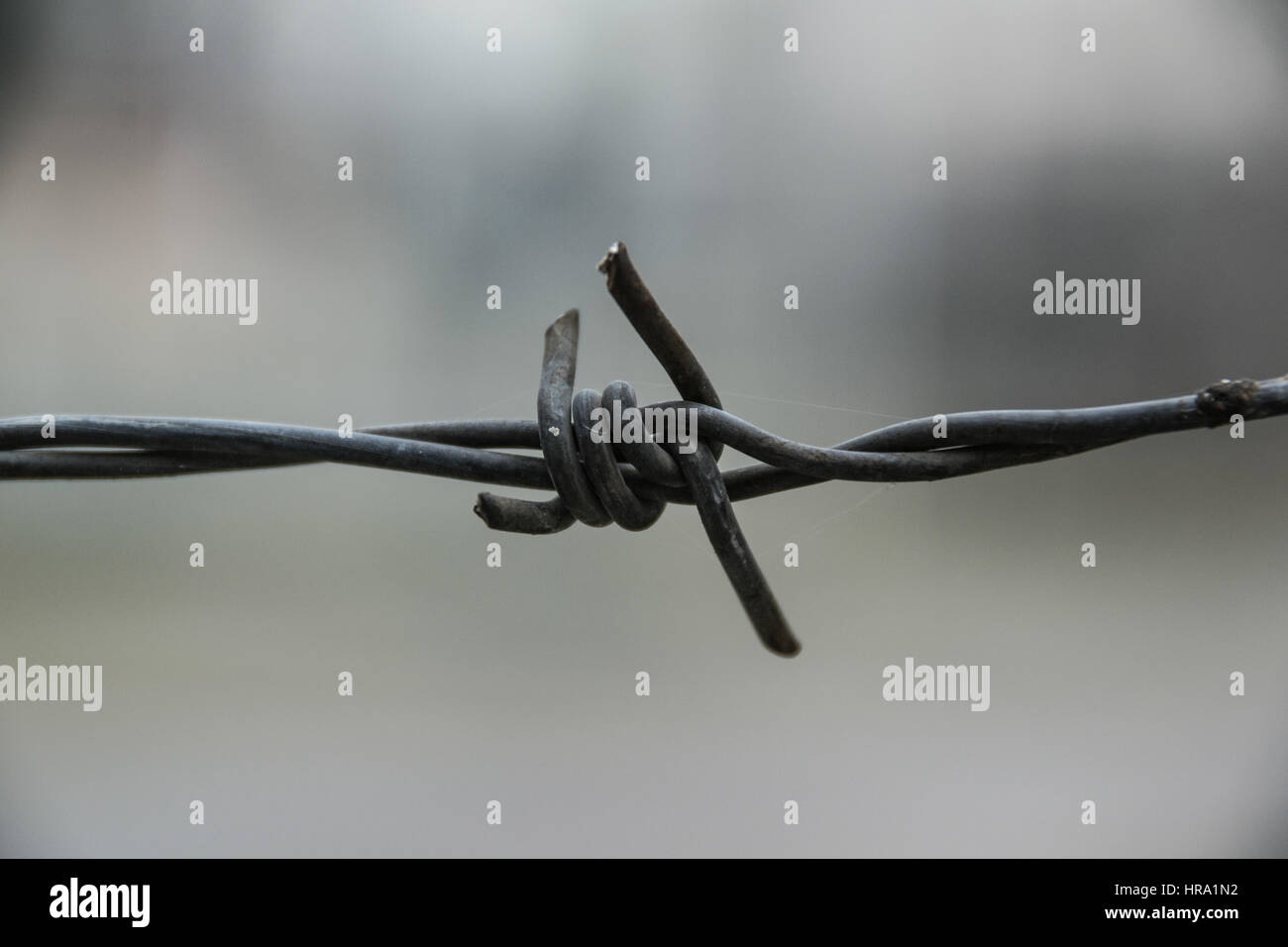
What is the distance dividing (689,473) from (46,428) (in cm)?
25

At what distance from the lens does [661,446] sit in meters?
0.29

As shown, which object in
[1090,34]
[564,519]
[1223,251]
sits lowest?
[564,519]

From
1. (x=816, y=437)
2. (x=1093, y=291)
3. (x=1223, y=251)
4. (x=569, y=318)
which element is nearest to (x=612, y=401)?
(x=569, y=318)

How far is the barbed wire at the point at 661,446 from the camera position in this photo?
0.89 ft

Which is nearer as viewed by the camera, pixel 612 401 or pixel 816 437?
pixel 612 401

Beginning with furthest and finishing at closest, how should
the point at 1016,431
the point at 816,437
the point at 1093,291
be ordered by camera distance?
the point at 1093,291 → the point at 816,437 → the point at 1016,431

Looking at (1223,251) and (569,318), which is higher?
(1223,251)

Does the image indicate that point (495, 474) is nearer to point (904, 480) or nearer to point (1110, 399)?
point (904, 480)

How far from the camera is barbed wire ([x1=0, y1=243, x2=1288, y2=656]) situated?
0.27m

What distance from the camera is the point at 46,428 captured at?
31cm

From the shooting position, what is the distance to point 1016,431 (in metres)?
0.28

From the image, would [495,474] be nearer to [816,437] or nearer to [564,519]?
[564,519]

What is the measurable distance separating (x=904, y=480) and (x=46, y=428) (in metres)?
0.33

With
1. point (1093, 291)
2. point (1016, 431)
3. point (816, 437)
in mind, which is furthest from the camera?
point (1093, 291)
